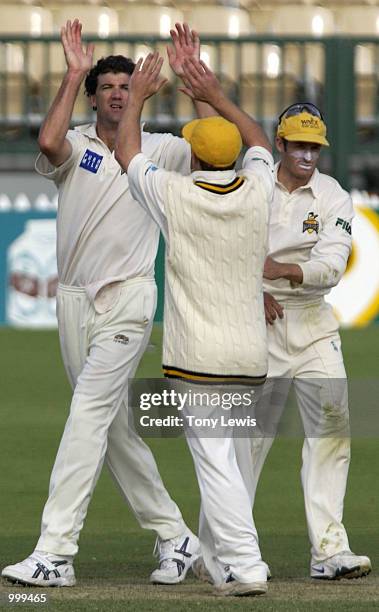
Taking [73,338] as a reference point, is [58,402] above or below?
below

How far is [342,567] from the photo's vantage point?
5875 millimetres

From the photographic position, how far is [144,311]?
5980mm

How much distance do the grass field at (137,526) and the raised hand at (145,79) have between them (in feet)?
4.12

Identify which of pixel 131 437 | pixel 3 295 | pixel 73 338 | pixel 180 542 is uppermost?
pixel 73 338

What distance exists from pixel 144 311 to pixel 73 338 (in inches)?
11.1

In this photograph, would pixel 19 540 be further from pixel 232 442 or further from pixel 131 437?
pixel 232 442

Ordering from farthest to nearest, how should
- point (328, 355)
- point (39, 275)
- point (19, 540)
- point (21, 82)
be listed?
1. point (21, 82)
2. point (39, 275)
3. point (19, 540)
4. point (328, 355)

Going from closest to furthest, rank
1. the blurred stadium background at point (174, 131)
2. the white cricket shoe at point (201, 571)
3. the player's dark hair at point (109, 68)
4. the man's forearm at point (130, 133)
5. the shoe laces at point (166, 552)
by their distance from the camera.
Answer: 1. the man's forearm at point (130, 133)
2. the white cricket shoe at point (201, 571)
3. the shoe laces at point (166, 552)
4. the player's dark hair at point (109, 68)
5. the blurred stadium background at point (174, 131)

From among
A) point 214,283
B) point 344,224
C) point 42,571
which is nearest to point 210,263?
point 214,283

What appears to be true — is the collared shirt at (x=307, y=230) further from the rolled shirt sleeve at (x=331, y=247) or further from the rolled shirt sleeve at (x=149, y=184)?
the rolled shirt sleeve at (x=149, y=184)

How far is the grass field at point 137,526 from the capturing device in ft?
17.7

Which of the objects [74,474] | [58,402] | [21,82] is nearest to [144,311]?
[74,474]

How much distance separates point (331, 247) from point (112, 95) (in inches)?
39.4

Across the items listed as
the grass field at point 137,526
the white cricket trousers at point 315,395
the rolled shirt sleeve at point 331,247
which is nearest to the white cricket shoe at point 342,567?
the grass field at point 137,526
